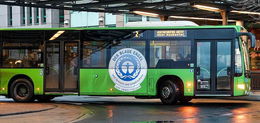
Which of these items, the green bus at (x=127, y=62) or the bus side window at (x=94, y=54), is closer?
the green bus at (x=127, y=62)

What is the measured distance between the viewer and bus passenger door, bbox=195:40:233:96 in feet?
59.1

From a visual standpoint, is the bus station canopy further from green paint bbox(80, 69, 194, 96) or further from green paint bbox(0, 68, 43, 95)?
green paint bbox(80, 69, 194, 96)

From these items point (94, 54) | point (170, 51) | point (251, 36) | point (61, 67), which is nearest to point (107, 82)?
point (94, 54)

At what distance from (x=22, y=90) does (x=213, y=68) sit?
7.49m

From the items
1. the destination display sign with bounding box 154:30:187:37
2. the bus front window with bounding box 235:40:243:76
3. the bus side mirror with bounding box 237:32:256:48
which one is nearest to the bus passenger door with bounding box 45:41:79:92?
the destination display sign with bounding box 154:30:187:37

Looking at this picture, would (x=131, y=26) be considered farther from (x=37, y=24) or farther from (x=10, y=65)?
(x=37, y=24)

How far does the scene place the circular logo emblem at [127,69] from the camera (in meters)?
18.7

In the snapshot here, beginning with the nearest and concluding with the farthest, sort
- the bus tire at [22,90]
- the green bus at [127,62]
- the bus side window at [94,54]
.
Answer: the green bus at [127,62], the bus side window at [94,54], the bus tire at [22,90]

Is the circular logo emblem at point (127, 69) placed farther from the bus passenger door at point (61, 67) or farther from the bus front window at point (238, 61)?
the bus front window at point (238, 61)

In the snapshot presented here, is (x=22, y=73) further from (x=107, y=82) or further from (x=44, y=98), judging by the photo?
(x=107, y=82)

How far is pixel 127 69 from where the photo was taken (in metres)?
18.9

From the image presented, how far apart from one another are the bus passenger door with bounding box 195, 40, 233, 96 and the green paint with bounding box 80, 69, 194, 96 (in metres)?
0.59

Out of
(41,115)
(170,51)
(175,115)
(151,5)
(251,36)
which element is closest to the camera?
(41,115)

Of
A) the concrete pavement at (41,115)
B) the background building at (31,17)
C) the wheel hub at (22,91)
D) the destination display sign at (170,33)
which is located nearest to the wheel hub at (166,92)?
the destination display sign at (170,33)
